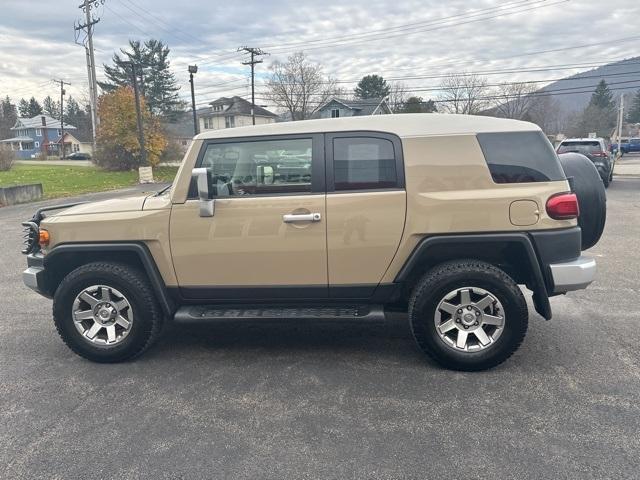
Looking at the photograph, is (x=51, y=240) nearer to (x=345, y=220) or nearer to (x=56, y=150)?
(x=345, y=220)

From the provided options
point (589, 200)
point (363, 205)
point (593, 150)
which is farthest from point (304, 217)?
Answer: point (593, 150)

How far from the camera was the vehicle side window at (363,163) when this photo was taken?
11.7 ft

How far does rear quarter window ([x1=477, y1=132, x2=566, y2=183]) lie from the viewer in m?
3.48

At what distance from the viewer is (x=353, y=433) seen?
2.85 m

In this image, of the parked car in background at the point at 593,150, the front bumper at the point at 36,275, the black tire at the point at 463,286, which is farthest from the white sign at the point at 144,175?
the black tire at the point at 463,286

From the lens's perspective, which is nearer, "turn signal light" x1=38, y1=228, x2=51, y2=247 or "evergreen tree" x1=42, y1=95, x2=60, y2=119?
"turn signal light" x1=38, y1=228, x2=51, y2=247

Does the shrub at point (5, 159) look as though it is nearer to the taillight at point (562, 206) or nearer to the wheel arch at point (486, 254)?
the wheel arch at point (486, 254)

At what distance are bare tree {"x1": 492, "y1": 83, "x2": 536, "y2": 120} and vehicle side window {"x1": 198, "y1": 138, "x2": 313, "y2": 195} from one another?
59533 mm

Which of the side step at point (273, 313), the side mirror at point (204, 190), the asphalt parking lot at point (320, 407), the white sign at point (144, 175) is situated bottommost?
the asphalt parking lot at point (320, 407)

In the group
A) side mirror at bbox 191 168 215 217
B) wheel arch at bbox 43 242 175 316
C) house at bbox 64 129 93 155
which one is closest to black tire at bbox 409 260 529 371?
side mirror at bbox 191 168 215 217

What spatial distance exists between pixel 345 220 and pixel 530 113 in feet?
224

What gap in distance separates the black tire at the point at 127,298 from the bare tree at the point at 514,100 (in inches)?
2371

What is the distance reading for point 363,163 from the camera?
362 cm

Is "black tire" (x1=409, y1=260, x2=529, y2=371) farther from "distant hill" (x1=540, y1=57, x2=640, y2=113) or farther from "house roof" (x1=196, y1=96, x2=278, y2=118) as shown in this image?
"house roof" (x1=196, y1=96, x2=278, y2=118)
